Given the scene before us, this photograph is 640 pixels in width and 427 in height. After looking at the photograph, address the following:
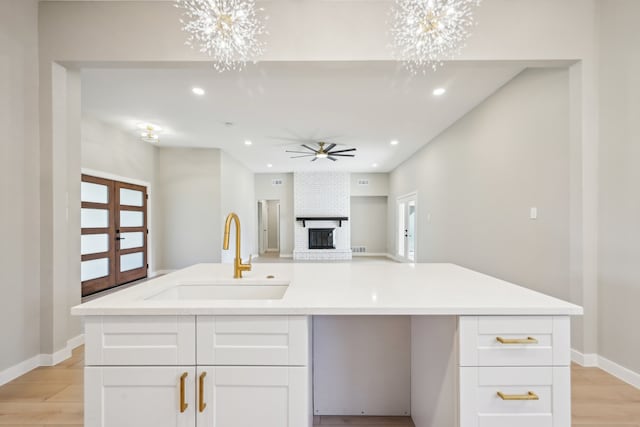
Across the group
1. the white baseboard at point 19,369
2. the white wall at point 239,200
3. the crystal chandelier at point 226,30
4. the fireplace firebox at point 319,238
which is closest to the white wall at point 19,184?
the white baseboard at point 19,369

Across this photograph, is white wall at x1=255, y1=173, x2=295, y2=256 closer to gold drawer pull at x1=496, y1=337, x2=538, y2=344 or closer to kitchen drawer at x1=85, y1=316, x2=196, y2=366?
kitchen drawer at x1=85, y1=316, x2=196, y2=366

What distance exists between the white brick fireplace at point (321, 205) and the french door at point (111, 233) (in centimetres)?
421

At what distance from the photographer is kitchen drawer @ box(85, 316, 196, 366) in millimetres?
1093

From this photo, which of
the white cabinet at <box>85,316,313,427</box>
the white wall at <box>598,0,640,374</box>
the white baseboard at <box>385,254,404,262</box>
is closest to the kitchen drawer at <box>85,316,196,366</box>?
the white cabinet at <box>85,316,313,427</box>

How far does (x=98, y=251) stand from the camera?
4.71 meters

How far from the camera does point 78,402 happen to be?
185 centimetres

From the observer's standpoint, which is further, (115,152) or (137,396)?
(115,152)

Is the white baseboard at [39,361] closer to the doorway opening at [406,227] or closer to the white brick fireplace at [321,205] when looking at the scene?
the doorway opening at [406,227]

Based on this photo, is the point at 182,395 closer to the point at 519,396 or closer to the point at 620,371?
the point at 519,396

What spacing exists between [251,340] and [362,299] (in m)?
0.46

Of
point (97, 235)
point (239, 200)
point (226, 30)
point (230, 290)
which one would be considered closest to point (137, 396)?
point (230, 290)

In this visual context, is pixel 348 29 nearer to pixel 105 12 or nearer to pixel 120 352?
pixel 105 12

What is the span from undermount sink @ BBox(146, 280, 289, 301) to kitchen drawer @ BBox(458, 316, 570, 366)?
0.92m

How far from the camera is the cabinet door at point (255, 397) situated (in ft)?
3.61
